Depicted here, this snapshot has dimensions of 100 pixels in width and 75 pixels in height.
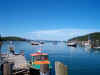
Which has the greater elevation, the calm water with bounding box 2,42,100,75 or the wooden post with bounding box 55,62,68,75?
the wooden post with bounding box 55,62,68,75

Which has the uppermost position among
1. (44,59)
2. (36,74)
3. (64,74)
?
(64,74)

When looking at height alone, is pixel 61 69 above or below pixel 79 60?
above

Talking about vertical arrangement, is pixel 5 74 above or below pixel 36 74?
above

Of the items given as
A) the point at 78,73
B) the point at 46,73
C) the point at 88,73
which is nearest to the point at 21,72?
the point at 46,73

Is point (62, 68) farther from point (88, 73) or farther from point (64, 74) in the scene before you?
point (88, 73)

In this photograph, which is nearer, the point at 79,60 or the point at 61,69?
the point at 61,69

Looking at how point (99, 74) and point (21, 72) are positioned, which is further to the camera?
point (99, 74)

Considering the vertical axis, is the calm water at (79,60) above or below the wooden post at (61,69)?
below

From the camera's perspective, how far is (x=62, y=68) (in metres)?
5.50

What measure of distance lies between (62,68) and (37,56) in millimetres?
16066

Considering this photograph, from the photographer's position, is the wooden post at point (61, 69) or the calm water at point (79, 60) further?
the calm water at point (79, 60)

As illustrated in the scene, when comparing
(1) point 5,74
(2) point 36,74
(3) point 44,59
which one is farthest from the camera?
(3) point 44,59

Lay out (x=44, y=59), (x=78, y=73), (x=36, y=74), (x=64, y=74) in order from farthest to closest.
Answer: (x=78, y=73) < (x=44, y=59) < (x=36, y=74) < (x=64, y=74)

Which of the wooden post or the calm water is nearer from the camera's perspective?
the wooden post
